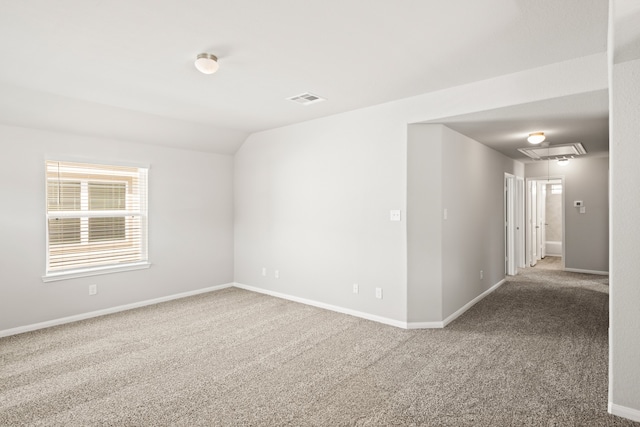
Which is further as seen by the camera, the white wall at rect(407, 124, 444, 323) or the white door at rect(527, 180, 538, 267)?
the white door at rect(527, 180, 538, 267)

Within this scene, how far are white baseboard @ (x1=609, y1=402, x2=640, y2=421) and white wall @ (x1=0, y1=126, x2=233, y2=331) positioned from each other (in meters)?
5.12

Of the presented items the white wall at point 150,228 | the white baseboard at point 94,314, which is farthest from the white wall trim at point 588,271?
the white baseboard at point 94,314

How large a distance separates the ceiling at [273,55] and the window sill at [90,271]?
1.71 m

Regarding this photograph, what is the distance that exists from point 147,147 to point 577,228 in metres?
8.16

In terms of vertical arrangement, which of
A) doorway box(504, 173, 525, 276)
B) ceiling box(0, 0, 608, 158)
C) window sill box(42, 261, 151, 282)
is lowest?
window sill box(42, 261, 151, 282)

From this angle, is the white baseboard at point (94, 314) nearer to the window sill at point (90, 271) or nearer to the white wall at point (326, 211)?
the window sill at point (90, 271)

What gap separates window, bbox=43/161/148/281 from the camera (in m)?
4.35

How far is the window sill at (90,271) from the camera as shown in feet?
14.0

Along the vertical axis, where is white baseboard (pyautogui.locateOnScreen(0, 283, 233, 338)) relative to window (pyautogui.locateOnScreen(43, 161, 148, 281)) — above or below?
below

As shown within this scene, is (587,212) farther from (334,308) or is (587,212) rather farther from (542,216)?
(334,308)

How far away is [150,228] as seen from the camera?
16.9 feet

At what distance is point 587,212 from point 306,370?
23.4ft

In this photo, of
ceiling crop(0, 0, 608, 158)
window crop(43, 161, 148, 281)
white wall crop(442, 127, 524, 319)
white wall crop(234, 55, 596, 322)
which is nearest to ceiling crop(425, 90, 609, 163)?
ceiling crop(0, 0, 608, 158)

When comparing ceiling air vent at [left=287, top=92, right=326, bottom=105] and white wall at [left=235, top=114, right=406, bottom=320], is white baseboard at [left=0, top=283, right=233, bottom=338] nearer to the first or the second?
white wall at [left=235, top=114, right=406, bottom=320]
